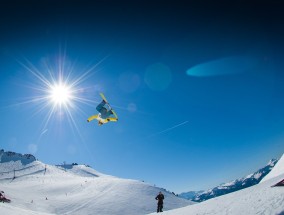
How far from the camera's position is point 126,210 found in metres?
36.8

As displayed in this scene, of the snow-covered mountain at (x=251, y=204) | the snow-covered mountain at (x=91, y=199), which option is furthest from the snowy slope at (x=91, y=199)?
the snow-covered mountain at (x=251, y=204)

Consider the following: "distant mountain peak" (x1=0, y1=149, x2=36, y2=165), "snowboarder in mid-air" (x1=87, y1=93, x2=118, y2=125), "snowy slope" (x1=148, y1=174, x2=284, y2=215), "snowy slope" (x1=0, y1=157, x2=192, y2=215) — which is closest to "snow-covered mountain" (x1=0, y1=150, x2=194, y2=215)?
"snowy slope" (x1=0, y1=157, x2=192, y2=215)

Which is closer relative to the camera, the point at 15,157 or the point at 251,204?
the point at 251,204

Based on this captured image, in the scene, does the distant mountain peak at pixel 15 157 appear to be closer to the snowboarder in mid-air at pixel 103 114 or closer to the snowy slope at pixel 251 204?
the snowboarder in mid-air at pixel 103 114

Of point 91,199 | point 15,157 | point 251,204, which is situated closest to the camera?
point 251,204

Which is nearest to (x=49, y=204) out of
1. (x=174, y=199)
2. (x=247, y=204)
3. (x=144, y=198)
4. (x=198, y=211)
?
(x=144, y=198)

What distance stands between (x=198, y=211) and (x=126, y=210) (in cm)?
2627

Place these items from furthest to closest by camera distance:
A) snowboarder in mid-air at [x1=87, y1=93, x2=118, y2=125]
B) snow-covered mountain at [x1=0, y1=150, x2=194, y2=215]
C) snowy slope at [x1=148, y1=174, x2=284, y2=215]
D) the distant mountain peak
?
the distant mountain peak < snow-covered mountain at [x1=0, y1=150, x2=194, y2=215] < snowboarder in mid-air at [x1=87, y1=93, x2=118, y2=125] < snowy slope at [x1=148, y1=174, x2=284, y2=215]

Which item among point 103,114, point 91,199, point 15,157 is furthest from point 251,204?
point 15,157

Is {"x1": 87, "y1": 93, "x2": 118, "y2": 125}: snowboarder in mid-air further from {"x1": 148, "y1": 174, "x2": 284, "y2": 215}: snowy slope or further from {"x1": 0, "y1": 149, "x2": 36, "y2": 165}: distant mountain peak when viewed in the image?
{"x1": 0, "y1": 149, "x2": 36, "y2": 165}: distant mountain peak

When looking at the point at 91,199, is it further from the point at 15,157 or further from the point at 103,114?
the point at 15,157

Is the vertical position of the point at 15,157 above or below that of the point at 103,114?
above

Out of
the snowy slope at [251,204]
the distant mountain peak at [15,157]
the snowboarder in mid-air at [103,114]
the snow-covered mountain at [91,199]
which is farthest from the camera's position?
the distant mountain peak at [15,157]

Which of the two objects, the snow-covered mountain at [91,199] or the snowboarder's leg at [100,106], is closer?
the snowboarder's leg at [100,106]
